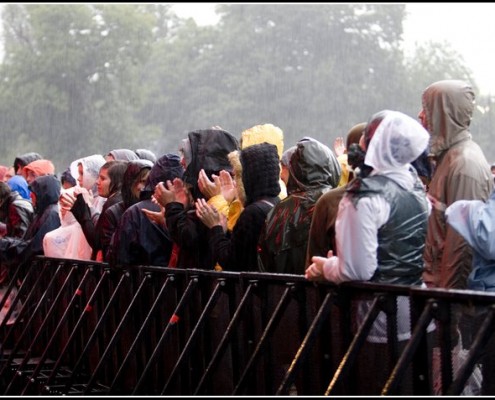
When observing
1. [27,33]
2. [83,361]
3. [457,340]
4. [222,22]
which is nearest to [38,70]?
[27,33]

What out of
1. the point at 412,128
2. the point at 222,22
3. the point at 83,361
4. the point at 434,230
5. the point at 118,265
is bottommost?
the point at 83,361

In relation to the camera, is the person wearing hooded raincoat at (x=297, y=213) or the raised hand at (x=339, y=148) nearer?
the person wearing hooded raincoat at (x=297, y=213)

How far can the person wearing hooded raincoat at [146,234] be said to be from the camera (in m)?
8.16

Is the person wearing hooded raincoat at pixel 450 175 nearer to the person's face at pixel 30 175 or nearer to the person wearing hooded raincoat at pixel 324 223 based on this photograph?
the person wearing hooded raincoat at pixel 324 223

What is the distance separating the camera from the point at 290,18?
75938mm

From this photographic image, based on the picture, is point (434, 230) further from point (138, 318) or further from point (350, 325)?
point (138, 318)

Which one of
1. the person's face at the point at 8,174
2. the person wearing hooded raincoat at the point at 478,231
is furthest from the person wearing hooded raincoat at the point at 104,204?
the person's face at the point at 8,174

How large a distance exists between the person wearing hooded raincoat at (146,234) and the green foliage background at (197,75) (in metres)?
60.2

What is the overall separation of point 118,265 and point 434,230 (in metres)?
2.97

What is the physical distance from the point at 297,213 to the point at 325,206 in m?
0.53

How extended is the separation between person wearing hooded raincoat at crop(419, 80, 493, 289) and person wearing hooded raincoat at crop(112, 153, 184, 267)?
7.94ft

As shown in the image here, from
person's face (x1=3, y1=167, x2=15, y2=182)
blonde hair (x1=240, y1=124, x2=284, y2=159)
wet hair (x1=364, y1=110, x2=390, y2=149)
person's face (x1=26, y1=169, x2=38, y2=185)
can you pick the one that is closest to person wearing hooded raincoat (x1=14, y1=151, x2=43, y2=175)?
person's face (x1=3, y1=167, x2=15, y2=182)

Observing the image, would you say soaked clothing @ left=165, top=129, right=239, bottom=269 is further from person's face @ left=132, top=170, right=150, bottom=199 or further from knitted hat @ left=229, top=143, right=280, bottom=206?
person's face @ left=132, top=170, right=150, bottom=199

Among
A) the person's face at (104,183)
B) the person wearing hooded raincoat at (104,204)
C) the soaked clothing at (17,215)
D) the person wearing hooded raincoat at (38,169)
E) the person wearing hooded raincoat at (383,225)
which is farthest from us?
the person wearing hooded raincoat at (38,169)
